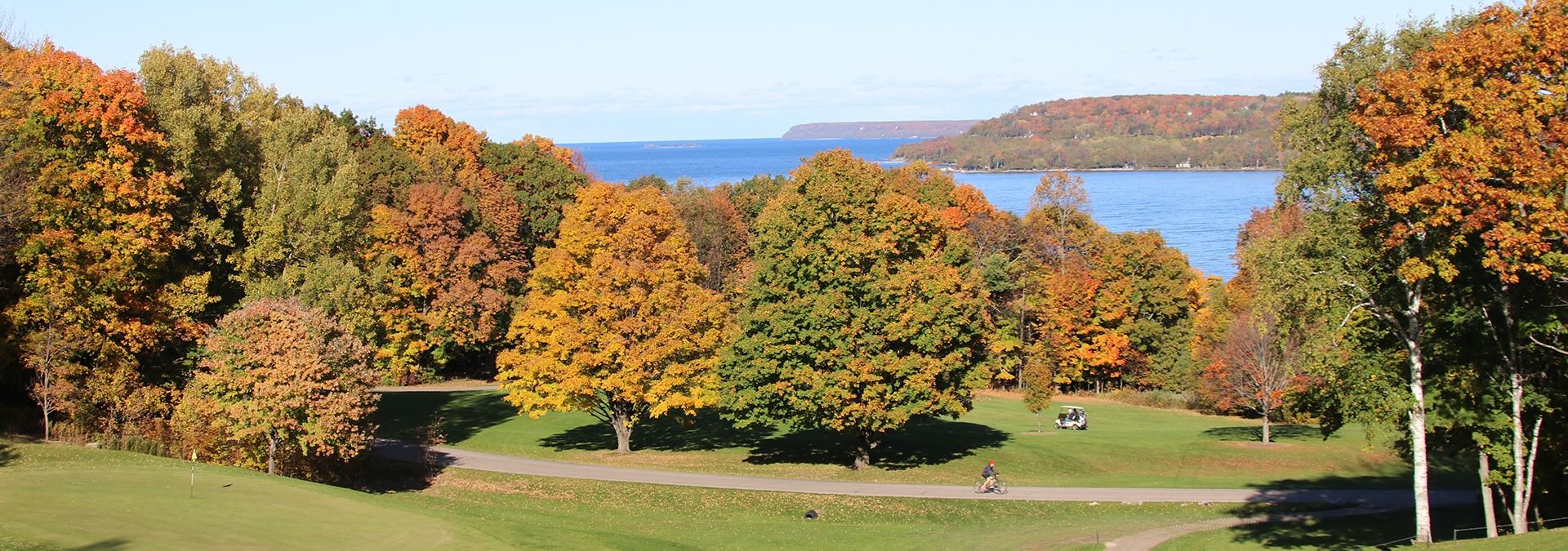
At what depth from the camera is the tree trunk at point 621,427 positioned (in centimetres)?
4578

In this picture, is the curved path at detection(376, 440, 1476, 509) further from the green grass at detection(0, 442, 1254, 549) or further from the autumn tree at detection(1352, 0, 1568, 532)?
the autumn tree at detection(1352, 0, 1568, 532)

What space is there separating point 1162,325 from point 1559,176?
2295 inches

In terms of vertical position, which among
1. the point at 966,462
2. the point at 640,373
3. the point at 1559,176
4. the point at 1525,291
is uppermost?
the point at 1559,176

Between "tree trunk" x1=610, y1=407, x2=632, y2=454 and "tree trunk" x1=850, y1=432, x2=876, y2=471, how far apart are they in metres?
9.17

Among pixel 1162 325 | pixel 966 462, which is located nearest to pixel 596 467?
pixel 966 462

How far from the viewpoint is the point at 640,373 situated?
141 ft

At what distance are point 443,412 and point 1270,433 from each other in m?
38.7

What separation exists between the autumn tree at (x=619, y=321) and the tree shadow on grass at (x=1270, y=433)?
2356 centimetres

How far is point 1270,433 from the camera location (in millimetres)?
52656

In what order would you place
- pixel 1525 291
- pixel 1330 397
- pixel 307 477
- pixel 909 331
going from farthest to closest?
pixel 909 331, pixel 307 477, pixel 1330 397, pixel 1525 291

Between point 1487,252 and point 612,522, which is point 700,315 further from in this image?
point 1487,252

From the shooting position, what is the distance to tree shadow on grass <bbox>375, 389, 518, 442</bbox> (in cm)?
4938

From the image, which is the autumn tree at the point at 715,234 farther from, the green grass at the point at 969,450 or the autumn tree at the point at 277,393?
the autumn tree at the point at 277,393

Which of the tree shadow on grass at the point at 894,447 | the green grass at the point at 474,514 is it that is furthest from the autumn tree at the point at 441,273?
the green grass at the point at 474,514
